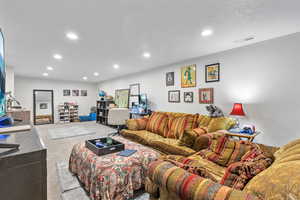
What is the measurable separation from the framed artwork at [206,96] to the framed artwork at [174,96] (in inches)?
27.7

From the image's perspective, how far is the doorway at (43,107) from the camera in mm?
7312

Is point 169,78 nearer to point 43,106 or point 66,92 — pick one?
point 66,92

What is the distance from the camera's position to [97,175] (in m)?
1.70

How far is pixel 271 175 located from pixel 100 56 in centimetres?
Answer: 382

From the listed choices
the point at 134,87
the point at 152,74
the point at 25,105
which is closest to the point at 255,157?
the point at 152,74

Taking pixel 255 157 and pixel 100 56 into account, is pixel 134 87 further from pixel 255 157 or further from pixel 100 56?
pixel 255 157

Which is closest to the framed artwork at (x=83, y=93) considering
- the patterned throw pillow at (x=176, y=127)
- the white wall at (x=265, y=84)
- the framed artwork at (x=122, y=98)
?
the framed artwork at (x=122, y=98)

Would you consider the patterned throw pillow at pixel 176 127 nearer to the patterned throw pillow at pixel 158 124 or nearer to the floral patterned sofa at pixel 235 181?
the patterned throw pillow at pixel 158 124

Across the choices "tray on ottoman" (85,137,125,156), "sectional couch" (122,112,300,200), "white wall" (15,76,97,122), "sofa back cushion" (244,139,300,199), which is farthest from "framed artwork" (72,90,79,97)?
"sofa back cushion" (244,139,300,199)

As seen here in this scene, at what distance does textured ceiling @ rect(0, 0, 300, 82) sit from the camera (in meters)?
1.67

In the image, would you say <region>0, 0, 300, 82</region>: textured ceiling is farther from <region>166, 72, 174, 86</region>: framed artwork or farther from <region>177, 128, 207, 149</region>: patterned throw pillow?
<region>177, 128, 207, 149</region>: patterned throw pillow

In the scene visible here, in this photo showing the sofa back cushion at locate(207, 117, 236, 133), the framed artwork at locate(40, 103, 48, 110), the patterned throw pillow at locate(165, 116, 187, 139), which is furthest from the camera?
the framed artwork at locate(40, 103, 48, 110)

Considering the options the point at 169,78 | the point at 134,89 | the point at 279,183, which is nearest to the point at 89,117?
the point at 134,89

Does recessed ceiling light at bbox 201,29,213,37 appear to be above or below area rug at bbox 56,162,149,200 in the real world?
above
